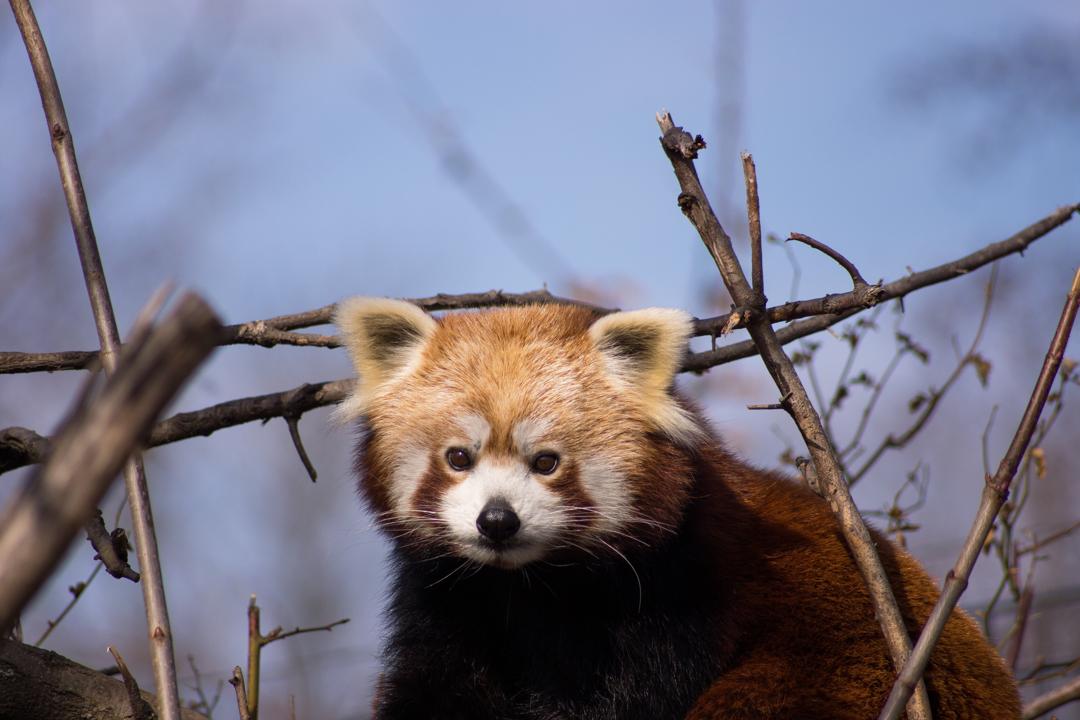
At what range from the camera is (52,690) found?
3.16 meters

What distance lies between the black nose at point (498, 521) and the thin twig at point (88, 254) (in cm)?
98

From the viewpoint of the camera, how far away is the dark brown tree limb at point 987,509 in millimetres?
2400

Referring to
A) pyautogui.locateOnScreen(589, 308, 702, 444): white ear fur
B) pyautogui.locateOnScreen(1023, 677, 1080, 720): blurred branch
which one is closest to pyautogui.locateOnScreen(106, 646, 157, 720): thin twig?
pyautogui.locateOnScreen(589, 308, 702, 444): white ear fur

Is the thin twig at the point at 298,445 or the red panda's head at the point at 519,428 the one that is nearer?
the red panda's head at the point at 519,428

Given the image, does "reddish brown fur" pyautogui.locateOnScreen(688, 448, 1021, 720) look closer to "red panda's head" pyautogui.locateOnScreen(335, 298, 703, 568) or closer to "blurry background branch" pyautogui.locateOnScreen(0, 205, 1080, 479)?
"red panda's head" pyautogui.locateOnScreen(335, 298, 703, 568)

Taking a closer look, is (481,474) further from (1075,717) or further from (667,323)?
(1075,717)

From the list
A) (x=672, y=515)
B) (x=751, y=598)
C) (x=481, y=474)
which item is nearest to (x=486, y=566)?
Answer: (x=481, y=474)

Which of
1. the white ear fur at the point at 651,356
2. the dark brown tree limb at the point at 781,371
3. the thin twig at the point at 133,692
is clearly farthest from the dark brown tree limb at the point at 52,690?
the dark brown tree limb at the point at 781,371

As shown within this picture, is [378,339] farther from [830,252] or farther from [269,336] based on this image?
[830,252]

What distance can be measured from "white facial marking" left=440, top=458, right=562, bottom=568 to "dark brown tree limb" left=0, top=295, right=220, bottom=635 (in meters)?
2.33

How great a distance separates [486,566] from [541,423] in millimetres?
521

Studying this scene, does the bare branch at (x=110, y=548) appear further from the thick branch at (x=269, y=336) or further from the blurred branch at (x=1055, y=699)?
the blurred branch at (x=1055, y=699)

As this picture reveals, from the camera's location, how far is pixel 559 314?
12.5ft

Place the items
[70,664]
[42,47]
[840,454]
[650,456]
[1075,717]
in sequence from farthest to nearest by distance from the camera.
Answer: [1075,717]
[840,454]
[650,456]
[70,664]
[42,47]
